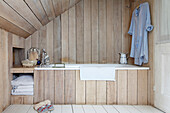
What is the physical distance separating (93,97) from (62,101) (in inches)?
18.6

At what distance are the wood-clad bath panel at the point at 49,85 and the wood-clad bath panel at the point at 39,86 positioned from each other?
46mm

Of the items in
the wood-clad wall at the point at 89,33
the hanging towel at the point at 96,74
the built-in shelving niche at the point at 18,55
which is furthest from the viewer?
the wood-clad wall at the point at 89,33

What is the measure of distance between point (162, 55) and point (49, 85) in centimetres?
167

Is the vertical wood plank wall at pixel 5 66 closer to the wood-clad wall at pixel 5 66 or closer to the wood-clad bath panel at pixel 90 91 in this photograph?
the wood-clad wall at pixel 5 66

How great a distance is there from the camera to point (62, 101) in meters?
2.36

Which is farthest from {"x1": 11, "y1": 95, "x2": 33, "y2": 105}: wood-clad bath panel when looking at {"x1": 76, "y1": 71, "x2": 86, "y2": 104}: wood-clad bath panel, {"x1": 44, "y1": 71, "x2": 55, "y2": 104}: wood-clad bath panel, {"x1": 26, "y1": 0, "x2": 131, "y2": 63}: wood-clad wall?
{"x1": 26, "y1": 0, "x2": 131, "y2": 63}: wood-clad wall

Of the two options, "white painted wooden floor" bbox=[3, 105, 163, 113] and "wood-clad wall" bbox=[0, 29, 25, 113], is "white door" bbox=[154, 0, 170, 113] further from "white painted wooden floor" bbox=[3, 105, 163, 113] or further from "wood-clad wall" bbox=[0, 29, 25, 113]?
"wood-clad wall" bbox=[0, 29, 25, 113]

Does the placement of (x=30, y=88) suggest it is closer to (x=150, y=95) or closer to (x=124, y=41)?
(x=150, y=95)

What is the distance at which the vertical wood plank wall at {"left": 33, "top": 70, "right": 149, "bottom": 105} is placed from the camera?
236 cm


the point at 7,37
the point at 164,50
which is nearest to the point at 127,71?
the point at 164,50

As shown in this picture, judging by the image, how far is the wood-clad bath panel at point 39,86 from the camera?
2.35 m

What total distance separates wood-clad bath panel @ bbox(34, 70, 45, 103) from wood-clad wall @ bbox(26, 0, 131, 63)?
3.01ft

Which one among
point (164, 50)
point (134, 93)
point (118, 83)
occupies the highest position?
point (164, 50)

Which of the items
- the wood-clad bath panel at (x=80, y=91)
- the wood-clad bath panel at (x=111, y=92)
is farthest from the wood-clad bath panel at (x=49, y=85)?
the wood-clad bath panel at (x=111, y=92)
